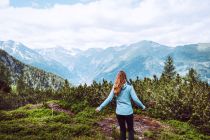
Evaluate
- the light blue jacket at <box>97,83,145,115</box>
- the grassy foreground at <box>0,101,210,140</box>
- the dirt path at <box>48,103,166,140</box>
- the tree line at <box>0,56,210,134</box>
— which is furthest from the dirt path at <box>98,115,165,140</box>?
the light blue jacket at <box>97,83,145,115</box>

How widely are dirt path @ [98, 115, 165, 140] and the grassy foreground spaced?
368 millimetres

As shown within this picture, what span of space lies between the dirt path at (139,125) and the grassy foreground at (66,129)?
368 millimetres

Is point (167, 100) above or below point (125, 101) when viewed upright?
below

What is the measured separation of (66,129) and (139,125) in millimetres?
4782

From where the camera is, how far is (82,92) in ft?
85.7

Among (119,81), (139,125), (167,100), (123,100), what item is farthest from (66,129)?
(167,100)

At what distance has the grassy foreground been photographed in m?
15.4

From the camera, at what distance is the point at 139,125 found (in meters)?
19.5

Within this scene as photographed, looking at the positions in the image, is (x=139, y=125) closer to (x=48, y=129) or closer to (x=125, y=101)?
(x=48, y=129)

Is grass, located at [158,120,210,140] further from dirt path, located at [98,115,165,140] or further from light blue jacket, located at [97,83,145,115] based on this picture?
light blue jacket, located at [97,83,145,115]

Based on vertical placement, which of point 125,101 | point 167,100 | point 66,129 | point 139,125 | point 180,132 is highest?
point 125,101

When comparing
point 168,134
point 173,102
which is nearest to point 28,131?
point 168,134

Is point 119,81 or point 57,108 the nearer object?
point 119,81

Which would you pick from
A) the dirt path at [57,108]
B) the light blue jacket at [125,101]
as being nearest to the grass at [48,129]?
the light blue jacket at [125,101]
